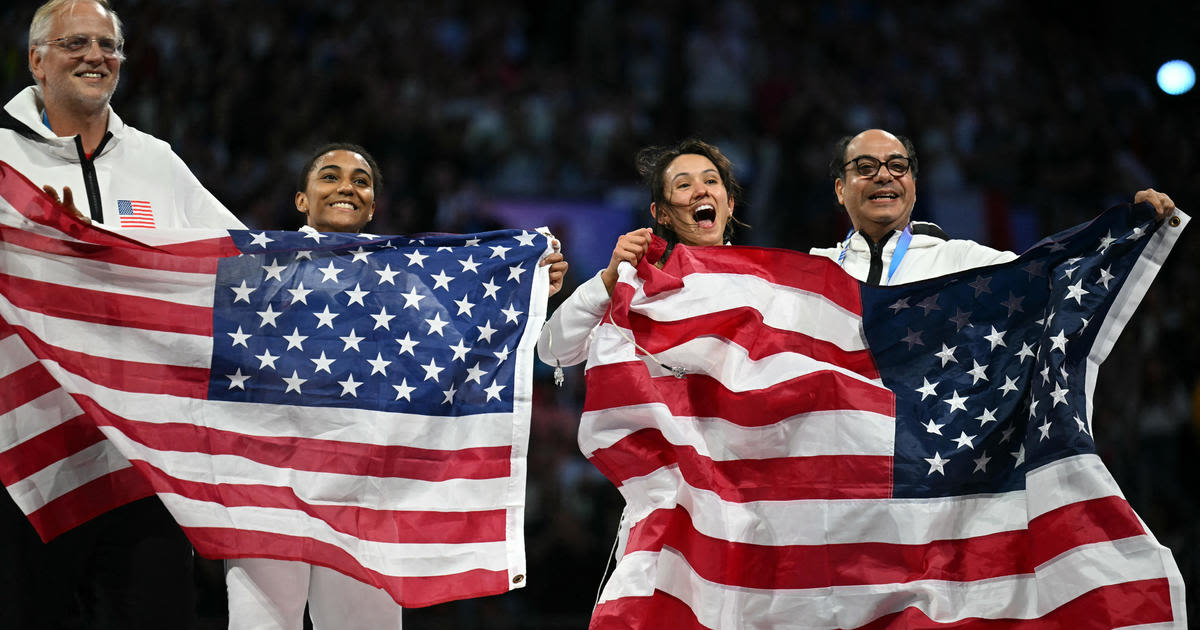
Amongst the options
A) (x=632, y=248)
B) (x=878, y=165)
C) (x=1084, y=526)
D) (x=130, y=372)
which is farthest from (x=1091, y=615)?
(x=130, y=372)

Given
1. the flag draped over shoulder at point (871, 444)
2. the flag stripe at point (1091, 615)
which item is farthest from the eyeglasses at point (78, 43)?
the flag stripe at point (1091, 615)

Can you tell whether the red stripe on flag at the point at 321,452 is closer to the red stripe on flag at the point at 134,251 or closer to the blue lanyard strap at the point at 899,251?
the red stripe on flag at the point at 134,251

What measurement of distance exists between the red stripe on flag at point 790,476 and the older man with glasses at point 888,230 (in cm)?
70

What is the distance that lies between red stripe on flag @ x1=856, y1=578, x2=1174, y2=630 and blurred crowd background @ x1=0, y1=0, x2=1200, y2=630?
130 inches

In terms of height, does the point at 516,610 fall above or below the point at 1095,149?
below

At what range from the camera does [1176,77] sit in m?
6.81

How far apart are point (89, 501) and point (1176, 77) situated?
6120 mm

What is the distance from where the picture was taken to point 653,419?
3688mm

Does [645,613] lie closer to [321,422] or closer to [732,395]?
[732,395]

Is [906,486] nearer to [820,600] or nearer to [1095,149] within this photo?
[820,600]

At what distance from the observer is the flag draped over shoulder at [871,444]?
130 inches

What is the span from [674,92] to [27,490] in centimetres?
694

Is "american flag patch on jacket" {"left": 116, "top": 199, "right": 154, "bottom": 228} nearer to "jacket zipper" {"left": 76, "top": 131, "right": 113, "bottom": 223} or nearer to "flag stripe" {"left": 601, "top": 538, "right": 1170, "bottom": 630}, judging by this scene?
"jacket zipper" {"left": 76, "top": 131, "right": 113, "bottom": 223}

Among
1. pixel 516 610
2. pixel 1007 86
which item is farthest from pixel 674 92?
pixel 516 610
